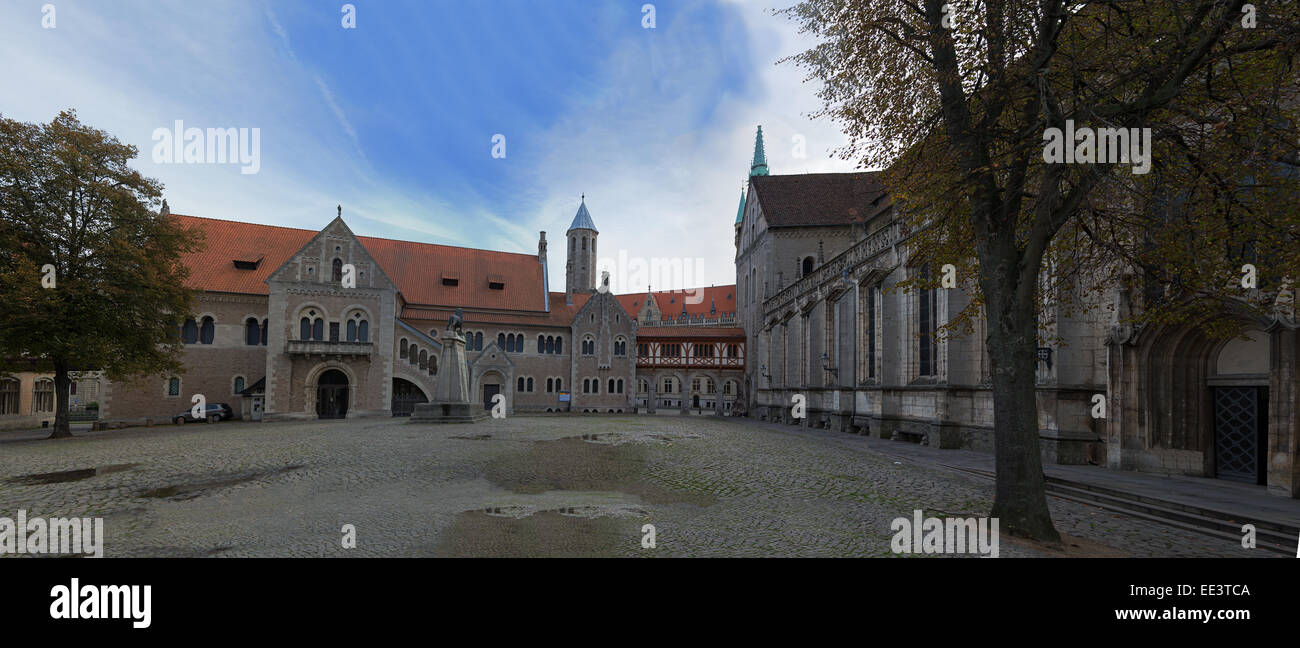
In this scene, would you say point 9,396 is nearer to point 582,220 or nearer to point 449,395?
point 449,395

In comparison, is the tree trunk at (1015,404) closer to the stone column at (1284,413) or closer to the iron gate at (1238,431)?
the stone column at (1284,413)

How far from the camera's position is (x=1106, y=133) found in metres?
7.00

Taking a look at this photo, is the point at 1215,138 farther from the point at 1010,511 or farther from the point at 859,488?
the point at 859,488

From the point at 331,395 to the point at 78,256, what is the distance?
58.7ft

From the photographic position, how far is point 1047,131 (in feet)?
23.9

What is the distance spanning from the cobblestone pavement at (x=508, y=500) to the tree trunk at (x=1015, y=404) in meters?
0.87

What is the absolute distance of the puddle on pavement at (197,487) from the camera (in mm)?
9719

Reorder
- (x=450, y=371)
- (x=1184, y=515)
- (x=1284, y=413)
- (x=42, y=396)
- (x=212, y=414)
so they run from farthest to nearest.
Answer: (x=212, y=414) → (x=42, y=396) → (x=450, y=371) → (x=1284, y=413) → (x=1184, y=515)

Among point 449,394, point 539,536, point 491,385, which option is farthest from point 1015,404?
point 491,385

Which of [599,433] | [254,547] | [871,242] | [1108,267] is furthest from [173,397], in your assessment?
[1108,267]

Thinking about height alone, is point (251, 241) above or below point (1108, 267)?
above

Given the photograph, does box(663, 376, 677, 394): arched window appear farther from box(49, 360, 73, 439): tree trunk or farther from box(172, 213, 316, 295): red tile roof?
box(49, 360, 73, 439): tree trunk

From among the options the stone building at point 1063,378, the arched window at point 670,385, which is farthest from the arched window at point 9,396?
the arched window at point 670,385

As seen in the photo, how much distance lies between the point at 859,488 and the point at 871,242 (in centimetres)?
1730
